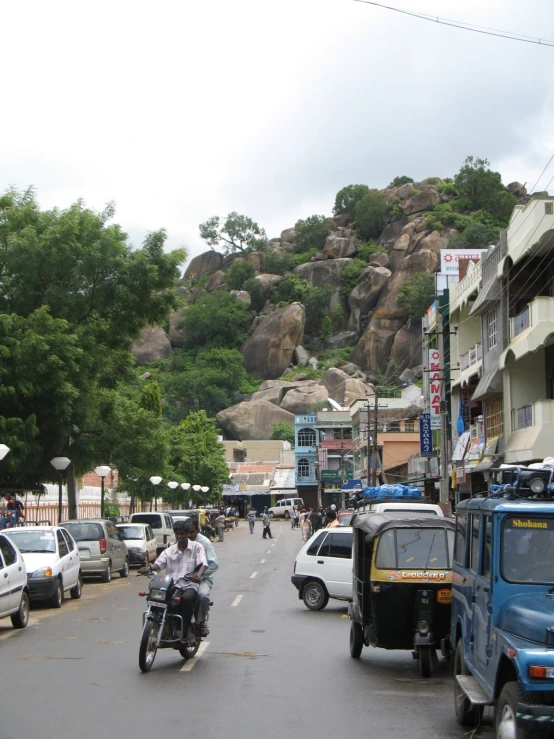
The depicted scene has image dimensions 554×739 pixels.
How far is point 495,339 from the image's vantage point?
30.6m

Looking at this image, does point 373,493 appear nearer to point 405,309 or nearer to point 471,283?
point 471,283

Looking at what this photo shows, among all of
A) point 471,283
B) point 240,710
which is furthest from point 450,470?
point 240,710

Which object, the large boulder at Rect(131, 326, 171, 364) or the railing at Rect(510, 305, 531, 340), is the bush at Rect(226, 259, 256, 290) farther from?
the railing at Rect(510, 305, 531, 340)

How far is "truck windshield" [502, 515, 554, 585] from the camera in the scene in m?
6.61

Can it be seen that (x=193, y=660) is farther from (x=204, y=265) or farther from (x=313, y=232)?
(x=204, y=265)

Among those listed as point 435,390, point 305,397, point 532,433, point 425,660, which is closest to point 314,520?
point 435,390

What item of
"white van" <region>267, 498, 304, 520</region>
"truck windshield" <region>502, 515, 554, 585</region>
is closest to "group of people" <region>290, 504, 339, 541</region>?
"truck windshield" <region>502, 515, 554, 585</region>

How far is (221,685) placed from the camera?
9461mm

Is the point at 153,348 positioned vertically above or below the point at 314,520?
above

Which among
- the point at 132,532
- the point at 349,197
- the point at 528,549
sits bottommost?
the point at 132,532

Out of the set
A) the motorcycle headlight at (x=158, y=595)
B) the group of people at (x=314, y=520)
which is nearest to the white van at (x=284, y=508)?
the group of people at (x=314, y=520)

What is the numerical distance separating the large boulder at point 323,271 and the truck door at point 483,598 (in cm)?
10614

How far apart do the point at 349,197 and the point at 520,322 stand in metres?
103

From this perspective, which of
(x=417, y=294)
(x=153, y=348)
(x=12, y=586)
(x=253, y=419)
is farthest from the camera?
(x=153, y=348)
